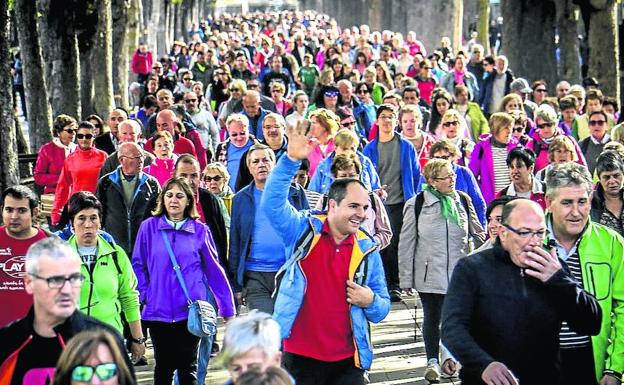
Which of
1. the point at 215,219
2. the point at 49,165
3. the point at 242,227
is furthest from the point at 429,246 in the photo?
the point at 49,165

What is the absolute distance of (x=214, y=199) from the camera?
1121cm

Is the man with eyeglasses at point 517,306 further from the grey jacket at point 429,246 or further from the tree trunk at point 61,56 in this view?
the tree trunk at point 61,56

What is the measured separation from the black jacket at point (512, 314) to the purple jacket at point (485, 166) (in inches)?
262

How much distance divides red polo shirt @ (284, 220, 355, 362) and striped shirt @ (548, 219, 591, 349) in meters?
1.12

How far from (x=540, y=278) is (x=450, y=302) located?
45cm

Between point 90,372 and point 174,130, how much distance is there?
1062 cm

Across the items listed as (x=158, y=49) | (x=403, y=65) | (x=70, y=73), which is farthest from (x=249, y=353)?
(x=158, y=49)

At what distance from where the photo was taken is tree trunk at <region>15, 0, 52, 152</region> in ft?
71.9

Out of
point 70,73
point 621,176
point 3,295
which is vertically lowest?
point 3,295

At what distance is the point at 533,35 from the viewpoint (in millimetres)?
27984

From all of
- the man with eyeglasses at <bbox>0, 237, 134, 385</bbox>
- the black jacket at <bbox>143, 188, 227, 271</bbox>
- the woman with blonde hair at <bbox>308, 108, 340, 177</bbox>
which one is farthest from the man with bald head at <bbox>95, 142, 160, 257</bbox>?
the man with eyeglasses at <bbox>0, 237, 134, 385</bbox>

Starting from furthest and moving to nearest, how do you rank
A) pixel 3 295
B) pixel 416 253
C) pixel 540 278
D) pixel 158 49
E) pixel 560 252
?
pixel 158 49, pixel 416 253, pixel 3 295, pixel 560 252, pixel 540 278

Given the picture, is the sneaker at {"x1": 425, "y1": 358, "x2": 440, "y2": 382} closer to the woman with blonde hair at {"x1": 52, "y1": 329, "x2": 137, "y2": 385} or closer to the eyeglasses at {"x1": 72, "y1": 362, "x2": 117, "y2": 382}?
the woman with blonde hair at {"x1": 52, "y1": 329, "x2": 137, "y2": 385}

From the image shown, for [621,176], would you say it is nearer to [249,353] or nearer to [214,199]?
[214,199]
